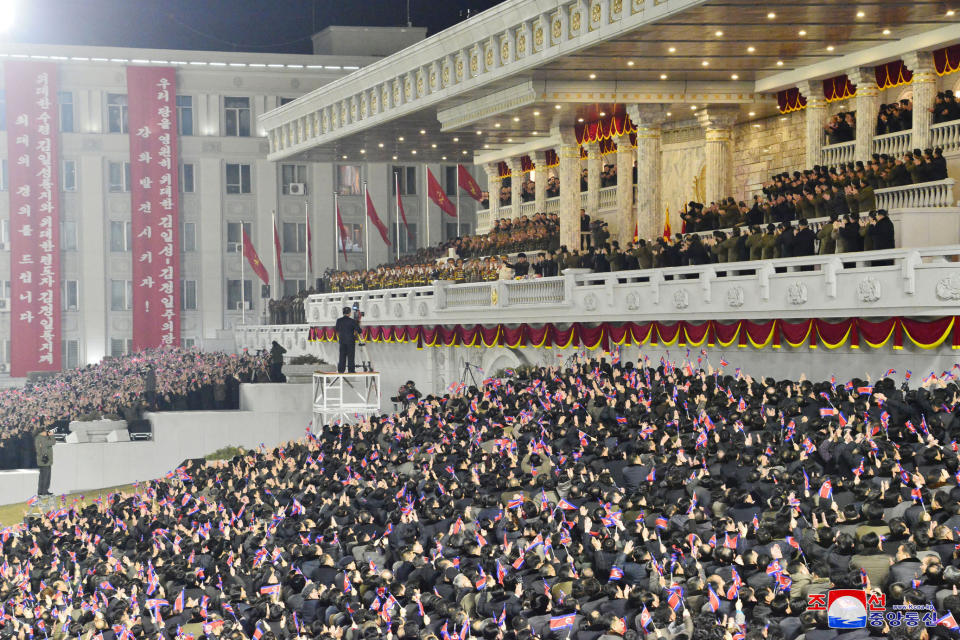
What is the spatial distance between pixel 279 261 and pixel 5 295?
12.9m

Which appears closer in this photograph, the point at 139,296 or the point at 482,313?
the point at 482,313

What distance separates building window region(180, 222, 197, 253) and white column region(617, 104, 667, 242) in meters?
29.1

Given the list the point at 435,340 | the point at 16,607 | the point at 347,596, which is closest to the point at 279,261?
the point at 435,340

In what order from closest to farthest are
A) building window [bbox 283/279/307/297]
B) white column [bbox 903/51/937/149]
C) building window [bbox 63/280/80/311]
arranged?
white column [bbox 903/51/937/149] → building window [bbox 63/280/80/311] → building window [bbox 283/279/307/297]

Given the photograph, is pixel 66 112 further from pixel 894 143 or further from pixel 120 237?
pixel 894 143

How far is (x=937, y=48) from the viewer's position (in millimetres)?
29188

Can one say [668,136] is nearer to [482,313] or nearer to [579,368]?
[482,313]

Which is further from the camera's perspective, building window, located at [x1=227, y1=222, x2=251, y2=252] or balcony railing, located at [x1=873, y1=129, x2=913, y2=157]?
building window, located at [x1=227, y1=222, x2=251, y2=252]

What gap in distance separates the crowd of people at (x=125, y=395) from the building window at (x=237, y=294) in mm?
12664

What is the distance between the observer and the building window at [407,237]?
6094cm

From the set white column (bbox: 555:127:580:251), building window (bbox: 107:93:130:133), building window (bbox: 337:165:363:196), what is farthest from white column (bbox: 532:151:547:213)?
building window (bbox: 107:93:130:133)

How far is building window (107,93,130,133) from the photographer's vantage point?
57.8m

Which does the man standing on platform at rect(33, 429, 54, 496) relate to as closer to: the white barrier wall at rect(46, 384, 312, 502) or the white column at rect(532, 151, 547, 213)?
the white barrier wall at rect(46, 384, 312, 502)

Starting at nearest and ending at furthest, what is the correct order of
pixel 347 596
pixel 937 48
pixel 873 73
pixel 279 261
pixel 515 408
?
1. pixel 347 596
2. pixel 515 408
3. pixel 937 48
4. pixel 873 73
5. pixel 279 261
